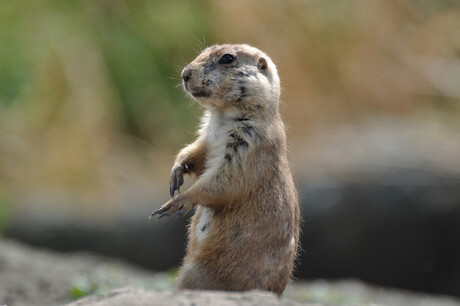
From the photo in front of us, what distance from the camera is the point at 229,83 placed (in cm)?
557

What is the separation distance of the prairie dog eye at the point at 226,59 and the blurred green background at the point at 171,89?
519 cm

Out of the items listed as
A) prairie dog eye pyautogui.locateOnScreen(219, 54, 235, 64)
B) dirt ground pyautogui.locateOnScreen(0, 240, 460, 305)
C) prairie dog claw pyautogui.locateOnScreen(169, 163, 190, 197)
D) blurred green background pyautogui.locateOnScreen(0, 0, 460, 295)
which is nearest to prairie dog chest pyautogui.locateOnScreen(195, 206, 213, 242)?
prairie dog claw pyautogui.locateOnScreen(169, 163, 190, 197)

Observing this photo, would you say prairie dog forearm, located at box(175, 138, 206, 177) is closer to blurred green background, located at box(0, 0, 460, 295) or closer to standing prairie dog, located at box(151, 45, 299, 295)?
standing prairie dog, located at box(151, 45, 299, 295)

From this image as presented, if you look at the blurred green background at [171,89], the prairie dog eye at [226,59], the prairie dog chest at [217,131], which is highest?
the blurred green background at [171,89]

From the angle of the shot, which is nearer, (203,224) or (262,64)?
(203,224)

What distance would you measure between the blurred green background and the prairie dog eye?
5194 mm

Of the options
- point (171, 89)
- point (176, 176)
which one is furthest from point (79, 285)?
point (171, 89)

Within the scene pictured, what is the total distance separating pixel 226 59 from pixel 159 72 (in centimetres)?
736

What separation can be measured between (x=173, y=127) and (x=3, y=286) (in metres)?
5.86

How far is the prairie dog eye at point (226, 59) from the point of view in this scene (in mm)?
5688

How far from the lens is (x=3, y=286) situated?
7.28 m

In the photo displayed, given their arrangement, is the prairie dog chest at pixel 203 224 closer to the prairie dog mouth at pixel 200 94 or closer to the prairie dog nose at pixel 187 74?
the prairie dog mouth at pixel 200 94

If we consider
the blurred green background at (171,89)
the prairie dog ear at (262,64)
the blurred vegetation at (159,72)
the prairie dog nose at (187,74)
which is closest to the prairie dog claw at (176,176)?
the prairie dog nose at (187,74)

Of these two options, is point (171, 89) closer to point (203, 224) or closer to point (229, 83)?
point (229, 83)
